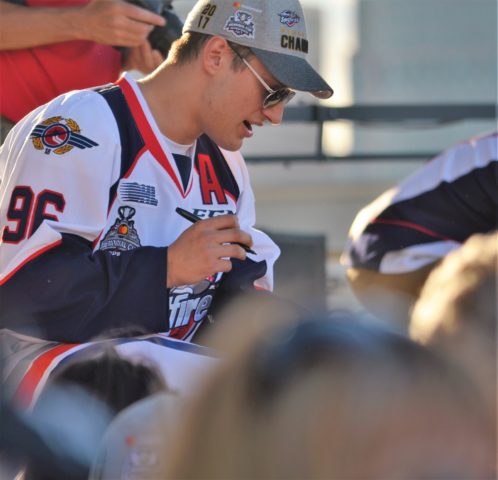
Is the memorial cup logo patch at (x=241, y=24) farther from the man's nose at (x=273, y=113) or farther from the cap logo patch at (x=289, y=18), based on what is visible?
the man's nose at (x=273, y=113)

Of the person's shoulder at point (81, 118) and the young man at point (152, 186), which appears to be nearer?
the young man at point (152, 186)

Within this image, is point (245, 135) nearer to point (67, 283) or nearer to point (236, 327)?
point (67, 283)

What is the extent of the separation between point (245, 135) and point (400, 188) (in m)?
0.81

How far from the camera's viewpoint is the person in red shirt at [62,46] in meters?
3.12

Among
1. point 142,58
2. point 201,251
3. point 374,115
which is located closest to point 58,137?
point 201,251

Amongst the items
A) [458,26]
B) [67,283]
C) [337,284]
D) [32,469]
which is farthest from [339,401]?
[458,26]

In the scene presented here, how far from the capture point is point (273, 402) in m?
1.08

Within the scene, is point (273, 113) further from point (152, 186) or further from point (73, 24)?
point (73, 24)

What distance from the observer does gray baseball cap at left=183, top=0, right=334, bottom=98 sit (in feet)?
8.70

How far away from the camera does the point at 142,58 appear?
3.33 meters

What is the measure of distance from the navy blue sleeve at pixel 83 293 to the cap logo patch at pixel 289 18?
0.69m

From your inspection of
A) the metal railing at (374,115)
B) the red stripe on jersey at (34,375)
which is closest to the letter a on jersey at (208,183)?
the red stripe on jersey at (34,375)

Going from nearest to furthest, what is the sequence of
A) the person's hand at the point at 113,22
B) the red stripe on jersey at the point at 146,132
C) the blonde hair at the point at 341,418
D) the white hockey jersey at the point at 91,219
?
the blonde hair at the point at 341,418 < the white hockey jersey at the point at 91,219 < the red stripe on jersey at the point at 146,132 < the person's hand at the point at 113,22

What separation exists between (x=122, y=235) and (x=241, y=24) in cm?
62
